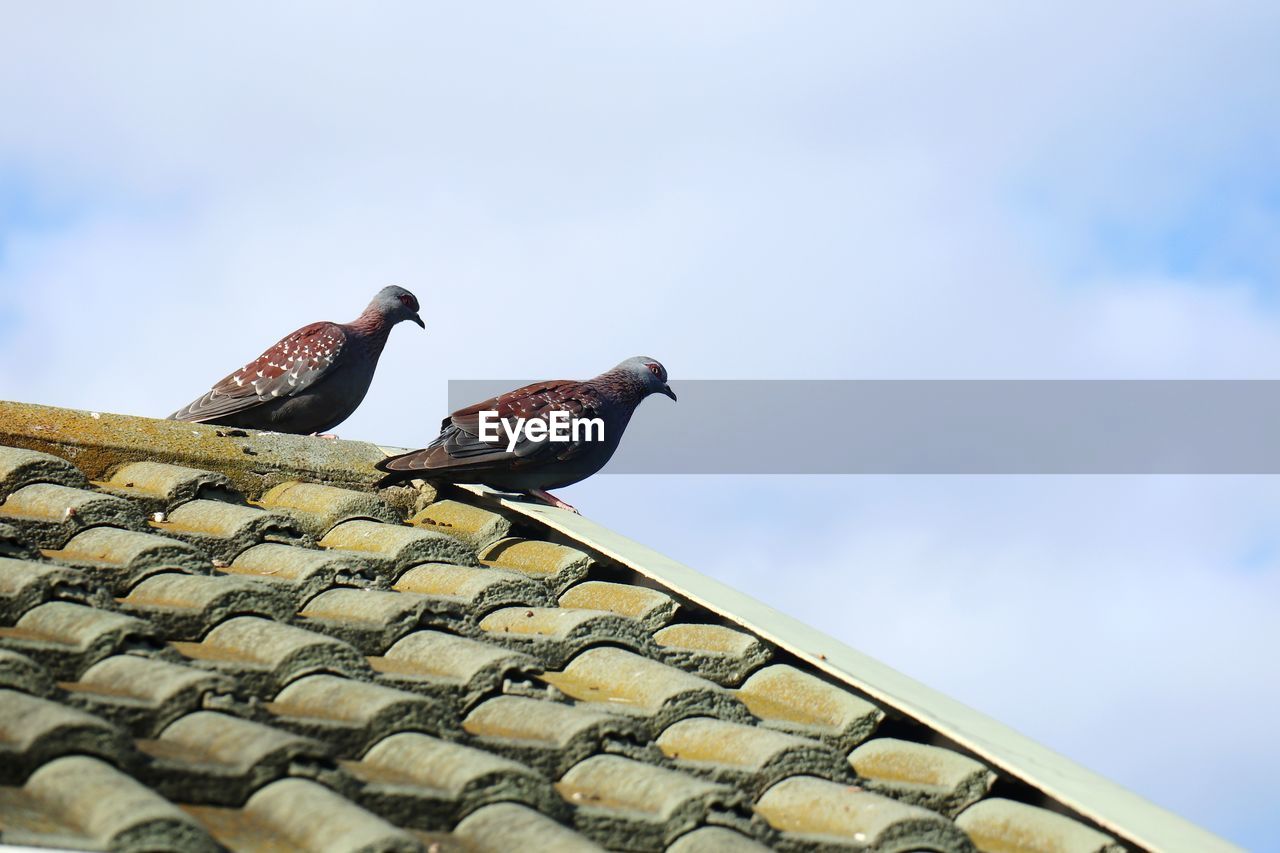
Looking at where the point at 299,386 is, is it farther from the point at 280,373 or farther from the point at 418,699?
the point at 418,699

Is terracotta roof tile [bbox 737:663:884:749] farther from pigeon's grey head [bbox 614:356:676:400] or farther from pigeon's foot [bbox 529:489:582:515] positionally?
pigeon's grey head [bbox 614:356:676:400]

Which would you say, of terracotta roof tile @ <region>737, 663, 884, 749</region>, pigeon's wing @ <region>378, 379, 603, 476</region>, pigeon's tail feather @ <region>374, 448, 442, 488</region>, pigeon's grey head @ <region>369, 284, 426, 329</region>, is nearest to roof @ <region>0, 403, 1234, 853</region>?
terracotta roof tile @ <region>737, 663, 884, 749</region>

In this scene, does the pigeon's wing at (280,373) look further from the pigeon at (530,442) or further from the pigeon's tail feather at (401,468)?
the pigeon's tail feather at (401,468)

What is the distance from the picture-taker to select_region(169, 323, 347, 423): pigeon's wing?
7.79 meters

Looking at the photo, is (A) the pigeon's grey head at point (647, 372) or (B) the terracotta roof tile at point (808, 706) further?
(A) the pigeon's grey head at point (647, 372)

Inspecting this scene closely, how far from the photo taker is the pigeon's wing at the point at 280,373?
7789mm

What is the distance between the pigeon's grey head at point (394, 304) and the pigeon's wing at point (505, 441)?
89.6 inches

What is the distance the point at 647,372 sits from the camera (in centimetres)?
695

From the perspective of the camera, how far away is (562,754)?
3.13 meters

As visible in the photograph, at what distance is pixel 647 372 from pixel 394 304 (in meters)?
2.14

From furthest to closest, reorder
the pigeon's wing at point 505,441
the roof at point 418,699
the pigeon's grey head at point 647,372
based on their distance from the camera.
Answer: the pigeon's grey head at point 647,372
the pigeon's wing at point 505,441
the roof at point 418,699

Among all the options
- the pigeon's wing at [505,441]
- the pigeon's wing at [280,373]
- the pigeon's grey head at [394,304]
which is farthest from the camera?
the pigeon's grey head at [394,304]

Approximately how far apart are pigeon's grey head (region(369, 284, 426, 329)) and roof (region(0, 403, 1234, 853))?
3371 mm

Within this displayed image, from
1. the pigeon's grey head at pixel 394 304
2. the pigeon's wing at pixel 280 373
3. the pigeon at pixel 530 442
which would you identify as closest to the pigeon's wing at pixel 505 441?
the pigeon at pixel 530 442
